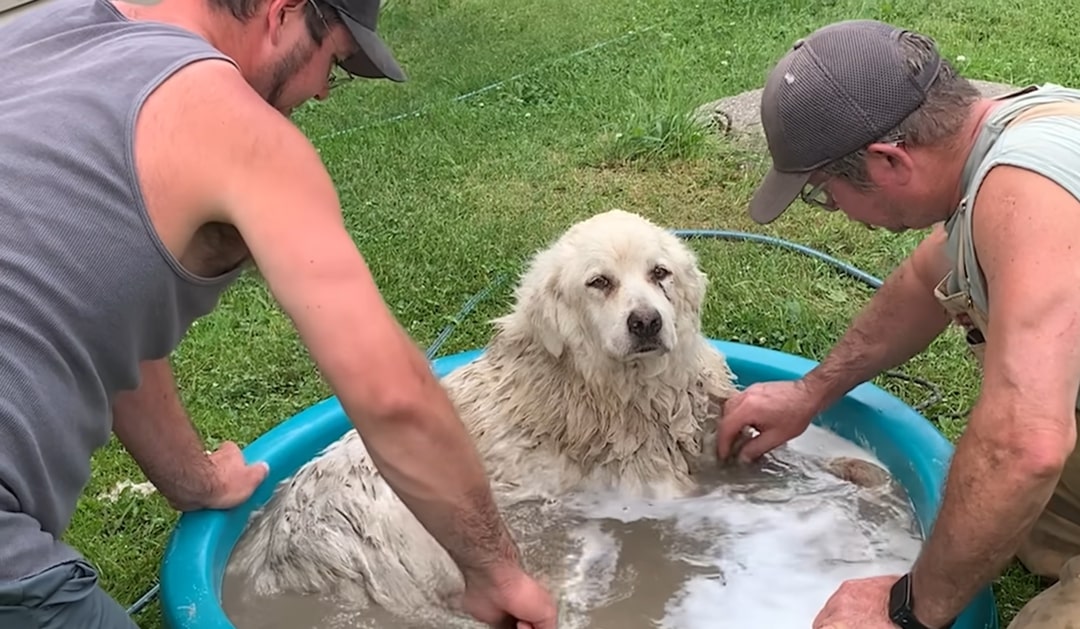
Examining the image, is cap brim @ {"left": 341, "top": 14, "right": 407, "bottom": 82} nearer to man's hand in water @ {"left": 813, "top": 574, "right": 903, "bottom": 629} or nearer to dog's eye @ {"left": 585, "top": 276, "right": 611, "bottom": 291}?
dog's eye @ {"left": 585, "top": 276, "right": 611, "bottom": 291}

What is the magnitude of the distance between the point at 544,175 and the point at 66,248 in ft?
15.8

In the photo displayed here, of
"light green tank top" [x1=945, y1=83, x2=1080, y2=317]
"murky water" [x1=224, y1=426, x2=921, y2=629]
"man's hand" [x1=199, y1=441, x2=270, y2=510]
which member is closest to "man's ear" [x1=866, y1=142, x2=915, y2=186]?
"light green tank top" [x1=945, y1=83, x2=1080, y2=317]

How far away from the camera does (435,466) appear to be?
7.39ft

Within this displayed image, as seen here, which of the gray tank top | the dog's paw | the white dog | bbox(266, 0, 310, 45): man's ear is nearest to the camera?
the gray tank top

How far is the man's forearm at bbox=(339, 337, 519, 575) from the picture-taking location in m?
2.16

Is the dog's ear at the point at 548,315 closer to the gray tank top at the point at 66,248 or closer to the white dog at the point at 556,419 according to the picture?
the white dog at the point at 556,419

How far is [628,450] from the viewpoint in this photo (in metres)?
4.03

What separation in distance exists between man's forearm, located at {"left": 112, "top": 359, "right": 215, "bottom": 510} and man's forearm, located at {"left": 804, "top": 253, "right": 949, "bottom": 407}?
7.08 feet

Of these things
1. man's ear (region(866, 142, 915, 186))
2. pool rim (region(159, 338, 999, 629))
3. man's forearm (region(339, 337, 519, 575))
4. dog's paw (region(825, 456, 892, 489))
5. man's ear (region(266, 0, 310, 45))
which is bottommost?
dog's paw (region(825, 456, 892, 489))

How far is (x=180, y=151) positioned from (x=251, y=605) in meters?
2.03

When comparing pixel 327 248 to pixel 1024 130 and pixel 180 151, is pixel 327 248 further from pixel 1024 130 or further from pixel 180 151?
pixel 1024 130

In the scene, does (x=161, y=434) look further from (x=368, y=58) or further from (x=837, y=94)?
(x=837, y=94)

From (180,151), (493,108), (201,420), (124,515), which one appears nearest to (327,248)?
(180,151)

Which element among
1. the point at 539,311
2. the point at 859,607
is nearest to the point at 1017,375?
the point at 859,607
